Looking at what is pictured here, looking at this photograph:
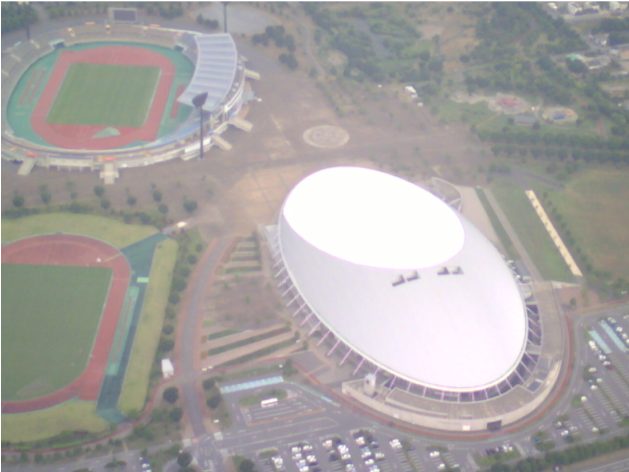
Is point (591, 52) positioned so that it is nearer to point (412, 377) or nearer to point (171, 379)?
point (412, 377)

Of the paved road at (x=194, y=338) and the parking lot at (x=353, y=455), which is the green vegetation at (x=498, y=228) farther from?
the paved road at (x=194, y=338)

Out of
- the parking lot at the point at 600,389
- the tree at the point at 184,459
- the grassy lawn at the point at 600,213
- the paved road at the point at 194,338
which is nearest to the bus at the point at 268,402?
the paved road at the point at 194,338

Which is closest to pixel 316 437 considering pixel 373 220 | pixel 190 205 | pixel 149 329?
pixel 149 329

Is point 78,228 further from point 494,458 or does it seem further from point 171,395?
point 494,458

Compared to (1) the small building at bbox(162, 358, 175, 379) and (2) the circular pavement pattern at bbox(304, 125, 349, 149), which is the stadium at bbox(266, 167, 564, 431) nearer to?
(1) the small building at bbox(162, 358, 175, 379)

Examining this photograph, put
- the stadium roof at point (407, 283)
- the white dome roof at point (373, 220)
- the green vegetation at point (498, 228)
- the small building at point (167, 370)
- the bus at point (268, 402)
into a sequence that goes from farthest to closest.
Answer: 1. the green vegetation at point (498, 228)
2. the white dome roof at point (373, 220)
3. the small building at point (167, 370)
4. the bus at point (268, 402)
5. the stadium roof at point (407, 283)

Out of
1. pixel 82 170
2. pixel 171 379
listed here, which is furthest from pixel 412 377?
pixel 82 170

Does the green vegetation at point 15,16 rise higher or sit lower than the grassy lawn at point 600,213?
higher
